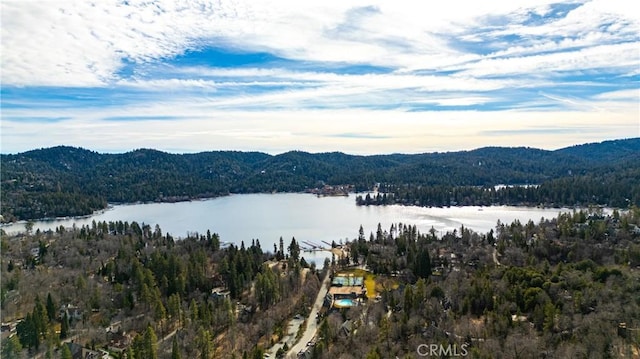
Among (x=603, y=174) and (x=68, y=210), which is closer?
(x=68, y=210)

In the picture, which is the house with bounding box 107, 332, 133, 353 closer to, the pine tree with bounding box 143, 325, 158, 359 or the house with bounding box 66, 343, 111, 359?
the house with bounding box 66, 343, 111, 359

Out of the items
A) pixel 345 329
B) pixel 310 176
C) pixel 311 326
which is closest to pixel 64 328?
pixel 311 326

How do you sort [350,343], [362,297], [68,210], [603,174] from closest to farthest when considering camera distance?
1. [350,343]
2. [362,297]
3. [68,210]
4. [603,174]

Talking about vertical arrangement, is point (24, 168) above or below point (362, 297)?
above

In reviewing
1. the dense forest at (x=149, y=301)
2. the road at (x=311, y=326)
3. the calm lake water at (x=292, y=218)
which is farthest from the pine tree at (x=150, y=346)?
the calm lake water at (x=292, y=218)

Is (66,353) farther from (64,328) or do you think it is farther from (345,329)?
(345,329)

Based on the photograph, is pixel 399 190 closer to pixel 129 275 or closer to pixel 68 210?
pixel 68 210

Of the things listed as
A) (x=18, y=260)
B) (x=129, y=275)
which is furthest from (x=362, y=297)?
(x=18, y=260)
